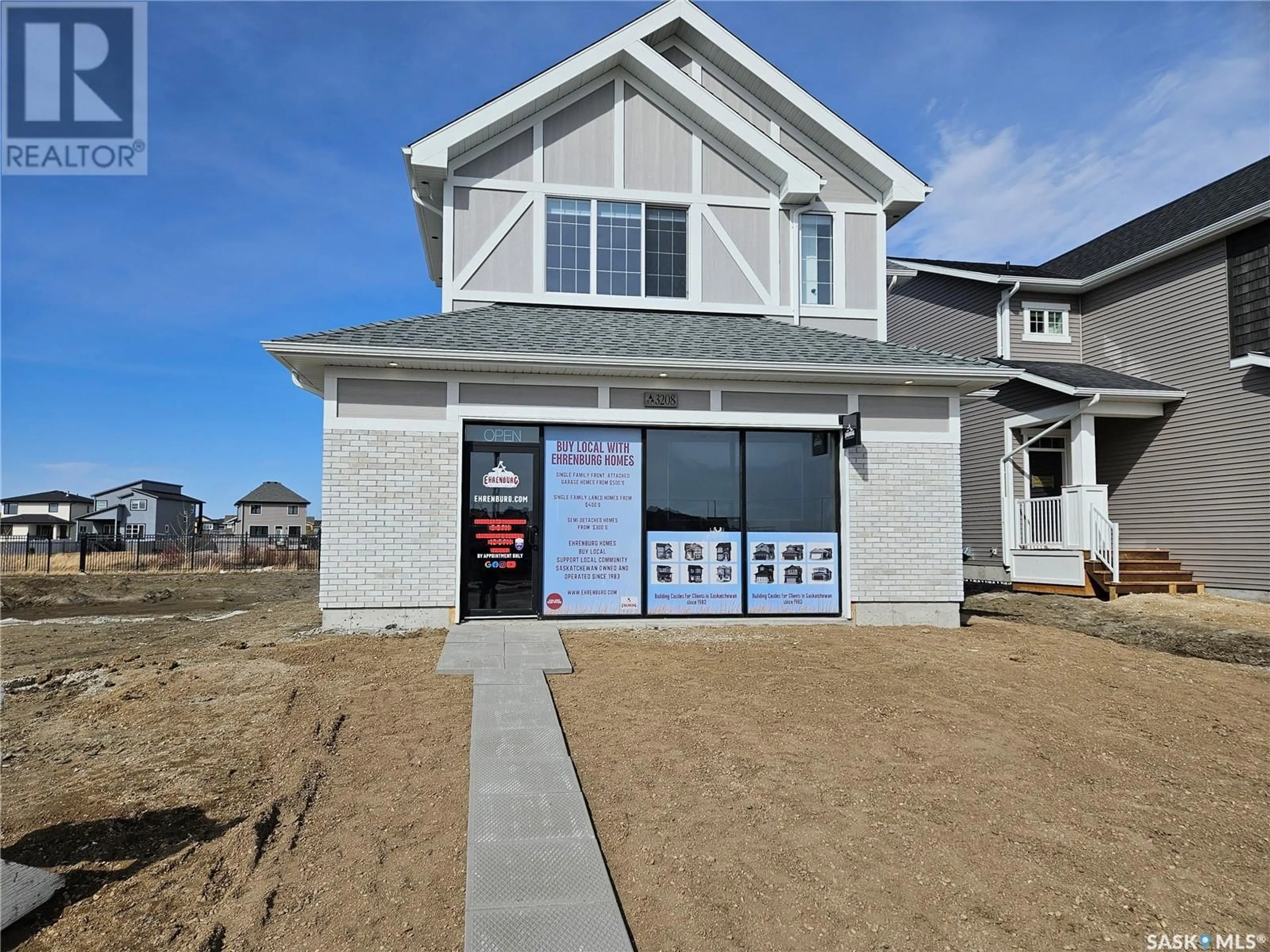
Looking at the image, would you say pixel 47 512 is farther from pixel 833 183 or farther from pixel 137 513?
pixel 833 183

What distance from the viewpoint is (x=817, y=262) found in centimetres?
1301

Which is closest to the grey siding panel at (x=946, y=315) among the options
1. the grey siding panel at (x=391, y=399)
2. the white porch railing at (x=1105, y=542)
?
the white porch railing at (x=1105, y=542)

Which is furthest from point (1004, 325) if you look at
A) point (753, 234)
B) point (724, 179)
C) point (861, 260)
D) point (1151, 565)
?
point (724, 179)

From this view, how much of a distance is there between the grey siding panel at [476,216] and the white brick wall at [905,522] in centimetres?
674

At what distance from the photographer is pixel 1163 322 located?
52.6ft

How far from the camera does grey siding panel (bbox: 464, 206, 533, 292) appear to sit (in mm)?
11781

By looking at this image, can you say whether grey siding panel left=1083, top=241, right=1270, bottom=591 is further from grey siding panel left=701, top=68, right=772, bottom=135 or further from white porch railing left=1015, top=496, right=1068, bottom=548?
grey siding panel left=701, top=68, right=772, bottom=135

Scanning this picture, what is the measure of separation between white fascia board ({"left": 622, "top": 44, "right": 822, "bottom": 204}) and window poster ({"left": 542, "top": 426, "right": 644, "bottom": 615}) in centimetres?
560

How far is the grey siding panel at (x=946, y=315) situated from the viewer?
18.6 m

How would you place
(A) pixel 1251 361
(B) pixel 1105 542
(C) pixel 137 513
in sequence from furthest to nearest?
(C) pixel 137 513 < (B) pixel 1105 542 < (A) pixel 1251 361

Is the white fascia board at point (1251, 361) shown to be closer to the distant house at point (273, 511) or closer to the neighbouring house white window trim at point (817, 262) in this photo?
the neighbouring house white window trim at point (817, 262)

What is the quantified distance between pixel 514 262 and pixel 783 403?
16.4 feet

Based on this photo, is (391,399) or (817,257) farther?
(817,257)

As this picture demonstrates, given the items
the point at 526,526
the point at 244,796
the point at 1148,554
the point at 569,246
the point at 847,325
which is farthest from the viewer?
the point at 1148,554
